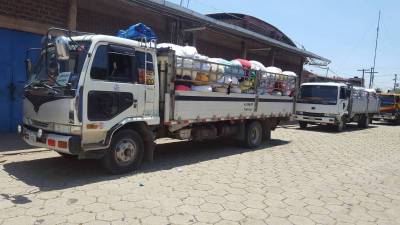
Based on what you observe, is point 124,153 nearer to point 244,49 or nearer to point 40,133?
point 40,133

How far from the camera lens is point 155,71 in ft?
24.9


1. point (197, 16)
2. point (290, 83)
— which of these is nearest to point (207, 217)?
point (290, 83)

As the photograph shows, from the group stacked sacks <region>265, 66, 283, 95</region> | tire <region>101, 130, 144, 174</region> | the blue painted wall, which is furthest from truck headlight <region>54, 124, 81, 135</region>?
stacked sacks <region>265, 66, 283, 95</region>

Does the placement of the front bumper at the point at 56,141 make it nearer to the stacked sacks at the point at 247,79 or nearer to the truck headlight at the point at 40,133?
the truck headlight at the point at 40,133

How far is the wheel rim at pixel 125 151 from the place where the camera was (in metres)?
6.98

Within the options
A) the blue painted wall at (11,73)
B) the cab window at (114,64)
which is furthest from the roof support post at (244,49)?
the cab window at (114,64)

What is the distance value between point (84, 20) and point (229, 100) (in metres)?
5.52

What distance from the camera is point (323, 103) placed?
17.7m

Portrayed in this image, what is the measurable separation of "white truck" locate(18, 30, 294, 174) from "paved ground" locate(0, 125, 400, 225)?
59cm

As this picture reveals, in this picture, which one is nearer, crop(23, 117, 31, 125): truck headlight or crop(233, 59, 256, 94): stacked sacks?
crop(23, 117, 31, 125): truck headlight

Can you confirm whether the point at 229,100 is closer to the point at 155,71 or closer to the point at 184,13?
the point at 155,71

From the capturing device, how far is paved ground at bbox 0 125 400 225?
16.8 ft

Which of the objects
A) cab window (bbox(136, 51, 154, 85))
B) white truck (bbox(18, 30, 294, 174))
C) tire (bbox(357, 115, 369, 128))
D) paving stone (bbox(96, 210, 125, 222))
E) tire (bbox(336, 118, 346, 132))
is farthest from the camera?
tire (bbox(357, 115, 369, 128))

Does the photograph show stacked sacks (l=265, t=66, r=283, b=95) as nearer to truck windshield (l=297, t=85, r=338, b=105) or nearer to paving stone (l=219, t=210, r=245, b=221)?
truck windshield (l=297, t=85, r=338, b=105)
